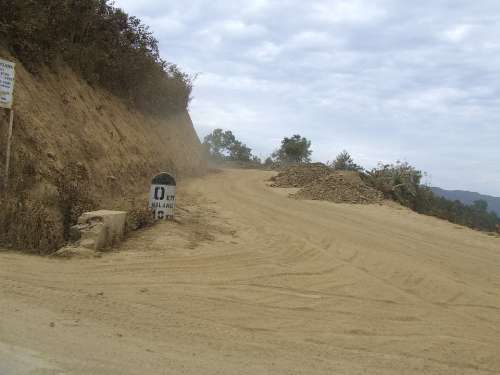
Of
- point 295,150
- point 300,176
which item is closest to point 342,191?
point 300,176

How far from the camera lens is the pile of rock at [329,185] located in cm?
1831

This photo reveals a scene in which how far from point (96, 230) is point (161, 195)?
214 cm

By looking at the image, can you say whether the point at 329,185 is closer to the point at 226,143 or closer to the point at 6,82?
the point at 6,82

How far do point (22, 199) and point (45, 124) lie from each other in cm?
379

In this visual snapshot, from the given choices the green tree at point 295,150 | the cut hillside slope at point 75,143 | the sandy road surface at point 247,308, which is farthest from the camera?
the green tree at point 295,150

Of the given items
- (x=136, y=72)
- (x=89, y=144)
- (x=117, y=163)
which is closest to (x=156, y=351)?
(x=89, y=144)

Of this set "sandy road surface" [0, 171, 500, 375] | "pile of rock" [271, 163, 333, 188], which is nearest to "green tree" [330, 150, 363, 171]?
"pile of rock" [271, 163, 333, 188]

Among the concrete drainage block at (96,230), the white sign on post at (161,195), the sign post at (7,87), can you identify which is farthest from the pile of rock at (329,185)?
the sign post at (7,87)

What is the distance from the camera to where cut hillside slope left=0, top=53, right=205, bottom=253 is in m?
8.91

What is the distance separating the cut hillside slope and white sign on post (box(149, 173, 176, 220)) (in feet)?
2.68

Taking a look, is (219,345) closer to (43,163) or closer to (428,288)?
(428,288)

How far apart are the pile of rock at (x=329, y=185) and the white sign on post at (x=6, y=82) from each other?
12.0 m

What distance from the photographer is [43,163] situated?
9.58 meters

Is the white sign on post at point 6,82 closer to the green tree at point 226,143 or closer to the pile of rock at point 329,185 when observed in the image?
the pile of rock at point 329,185
